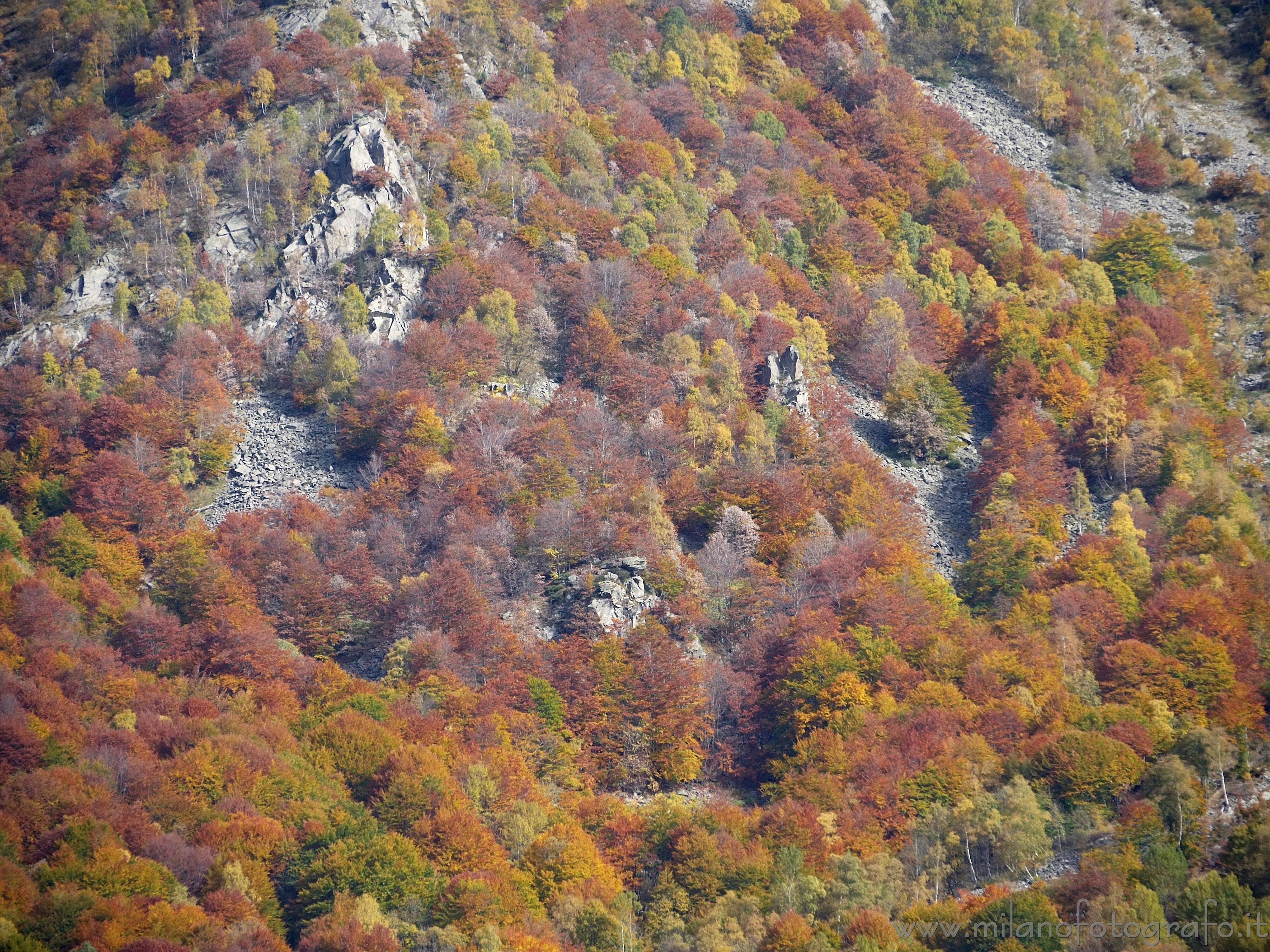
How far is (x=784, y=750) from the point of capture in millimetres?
91250

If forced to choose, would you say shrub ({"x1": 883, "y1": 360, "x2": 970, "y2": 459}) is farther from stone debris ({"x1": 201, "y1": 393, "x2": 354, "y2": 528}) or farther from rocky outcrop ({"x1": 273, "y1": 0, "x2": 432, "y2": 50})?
rocky outcrop ({"x1": 273, "y1": 0, "x2": 432, "y2": 50})

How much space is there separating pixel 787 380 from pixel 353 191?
3262cm

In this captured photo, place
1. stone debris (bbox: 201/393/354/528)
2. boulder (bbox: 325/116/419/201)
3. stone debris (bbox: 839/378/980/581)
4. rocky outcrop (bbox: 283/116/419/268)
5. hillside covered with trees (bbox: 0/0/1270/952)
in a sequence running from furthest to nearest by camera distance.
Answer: boulder (bbox: 325/116/419/201) < rocky outcrop (bbox: 283/116/419/268) < stone debris (bbox: 839/378/980/581) < stone debris (bbox: 201/393/354/528) < hillside covered with trees (bbox: 0/0/1270/952)

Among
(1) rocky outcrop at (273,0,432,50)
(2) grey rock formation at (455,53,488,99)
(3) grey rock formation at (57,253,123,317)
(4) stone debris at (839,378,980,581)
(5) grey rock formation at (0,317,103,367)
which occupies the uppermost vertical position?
(1) rocky outcrop at (273,0,432,50)

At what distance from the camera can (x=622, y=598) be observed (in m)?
95.1

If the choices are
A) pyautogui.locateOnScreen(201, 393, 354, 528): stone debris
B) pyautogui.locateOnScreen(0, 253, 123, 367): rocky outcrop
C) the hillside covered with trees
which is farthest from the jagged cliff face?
pyautogui.locateOnScreen(0, 253, 123, 367): rocky outcrop

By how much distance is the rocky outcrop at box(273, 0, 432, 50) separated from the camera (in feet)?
421

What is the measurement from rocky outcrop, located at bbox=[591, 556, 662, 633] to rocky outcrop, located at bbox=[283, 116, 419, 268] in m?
31.4

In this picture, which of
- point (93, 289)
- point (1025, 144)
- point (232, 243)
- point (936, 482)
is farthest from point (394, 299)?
point (1025, 144)

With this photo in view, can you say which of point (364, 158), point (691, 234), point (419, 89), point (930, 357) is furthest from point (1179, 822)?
point (419, 89)

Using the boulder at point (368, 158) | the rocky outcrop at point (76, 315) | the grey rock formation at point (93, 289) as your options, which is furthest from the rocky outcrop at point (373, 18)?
the rocky outcrop at point (76, 315)

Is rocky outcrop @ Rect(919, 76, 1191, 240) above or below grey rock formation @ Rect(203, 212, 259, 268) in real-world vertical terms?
above

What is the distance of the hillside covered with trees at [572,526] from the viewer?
78.9 meters

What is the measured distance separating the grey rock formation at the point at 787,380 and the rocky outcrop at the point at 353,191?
91.0 feet
